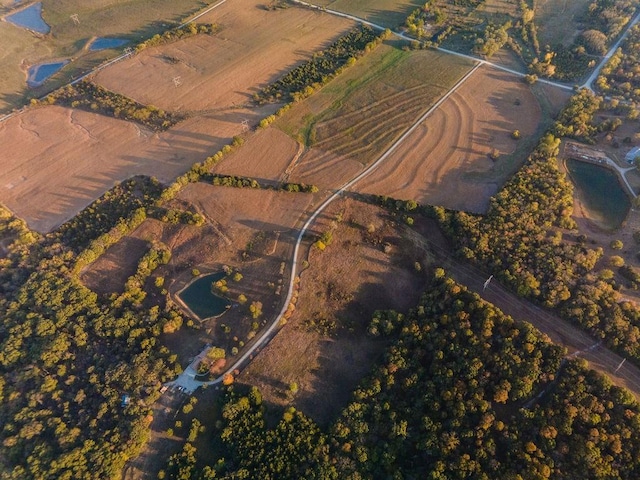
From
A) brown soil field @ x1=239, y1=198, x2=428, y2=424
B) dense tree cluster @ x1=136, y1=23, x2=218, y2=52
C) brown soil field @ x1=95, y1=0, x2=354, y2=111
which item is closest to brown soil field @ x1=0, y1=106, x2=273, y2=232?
brown soil field @ x1=95, y1=0, x2=354, y2=111

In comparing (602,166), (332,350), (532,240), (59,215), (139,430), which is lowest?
(139,430)

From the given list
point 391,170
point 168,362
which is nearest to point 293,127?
point 391,170

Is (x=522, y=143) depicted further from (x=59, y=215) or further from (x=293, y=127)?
(x=59, y=215)

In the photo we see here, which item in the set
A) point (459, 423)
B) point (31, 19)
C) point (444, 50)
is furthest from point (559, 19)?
point (31, 19)

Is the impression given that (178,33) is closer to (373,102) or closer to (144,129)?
(144,129)

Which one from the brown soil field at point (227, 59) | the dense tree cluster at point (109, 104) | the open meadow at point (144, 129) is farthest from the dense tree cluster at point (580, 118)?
the dense tree cluster at point (109, 104)

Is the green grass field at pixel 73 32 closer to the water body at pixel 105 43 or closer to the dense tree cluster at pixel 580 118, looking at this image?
the water body at pixel 105 43
